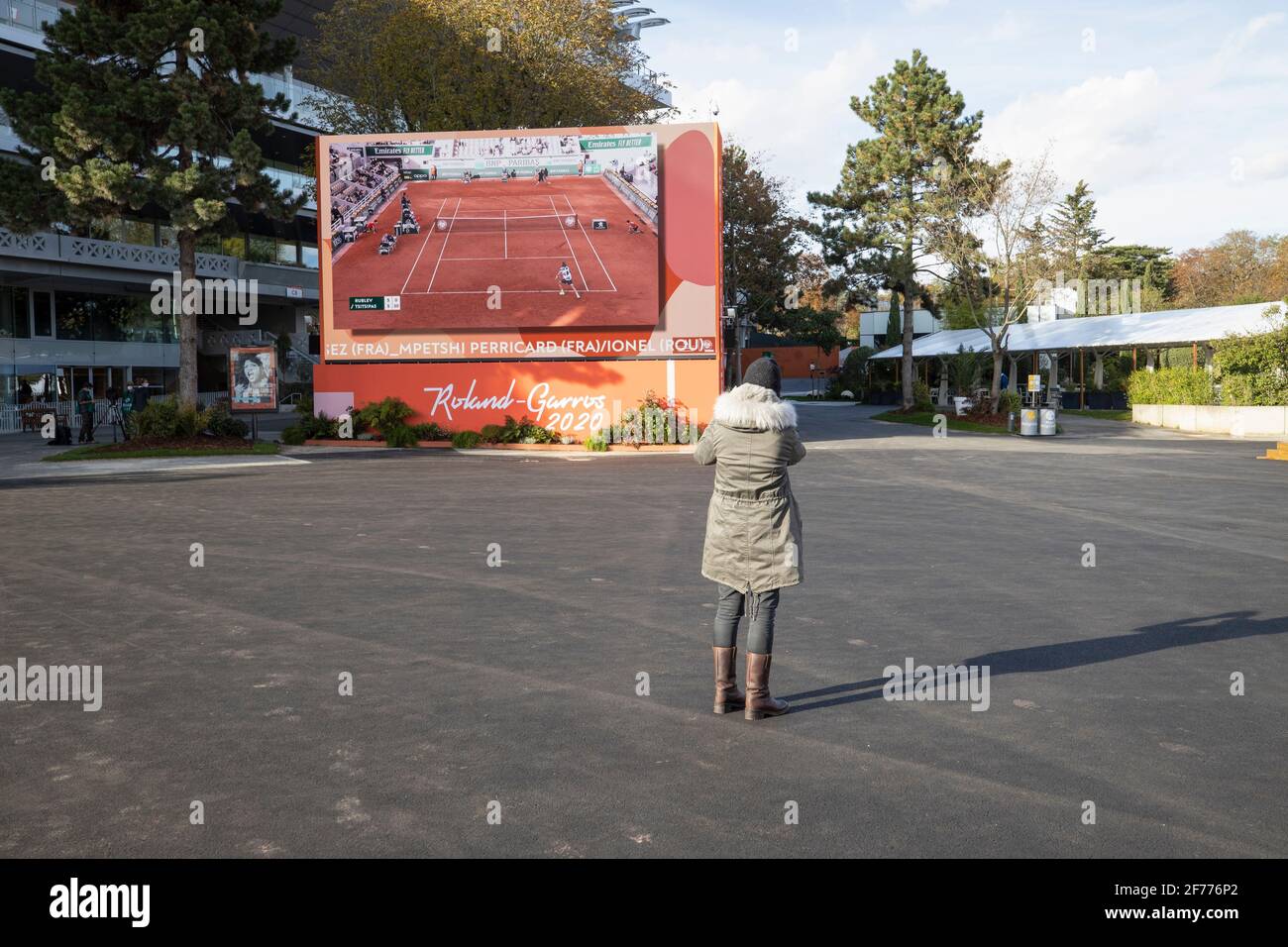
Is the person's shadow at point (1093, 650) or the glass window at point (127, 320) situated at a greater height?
the glass window at point (127, 320)

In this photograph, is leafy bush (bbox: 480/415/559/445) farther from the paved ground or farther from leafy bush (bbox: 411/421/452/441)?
the paved ground

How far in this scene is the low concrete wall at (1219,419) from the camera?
31.6 m

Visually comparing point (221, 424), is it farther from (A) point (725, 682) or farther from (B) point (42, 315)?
(A) point (725, 682)

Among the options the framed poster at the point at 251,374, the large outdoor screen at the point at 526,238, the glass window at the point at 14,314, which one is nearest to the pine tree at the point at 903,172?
the large outdoor screen at the point at 526,238

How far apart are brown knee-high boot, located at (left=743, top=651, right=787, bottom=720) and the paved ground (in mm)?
102

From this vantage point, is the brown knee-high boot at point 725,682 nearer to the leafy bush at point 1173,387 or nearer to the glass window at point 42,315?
the leafy bush at point 1173,387

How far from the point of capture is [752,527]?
6117 millimetres

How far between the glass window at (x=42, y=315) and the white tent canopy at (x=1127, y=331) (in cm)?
3983

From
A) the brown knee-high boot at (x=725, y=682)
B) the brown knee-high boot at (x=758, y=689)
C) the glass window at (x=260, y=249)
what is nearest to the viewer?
the brown knee-high boot at (x=758, y=689)

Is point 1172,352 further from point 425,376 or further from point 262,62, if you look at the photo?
point 262,62

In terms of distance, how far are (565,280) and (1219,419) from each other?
20576 millimetres

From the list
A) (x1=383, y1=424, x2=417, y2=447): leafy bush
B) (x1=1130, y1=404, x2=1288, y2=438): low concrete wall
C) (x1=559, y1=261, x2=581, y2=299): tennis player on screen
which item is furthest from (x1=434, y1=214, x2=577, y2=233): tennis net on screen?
(x1=1130, y1=404, x2=1288, y2=438): low concrete wall

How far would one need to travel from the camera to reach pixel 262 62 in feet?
92.3
